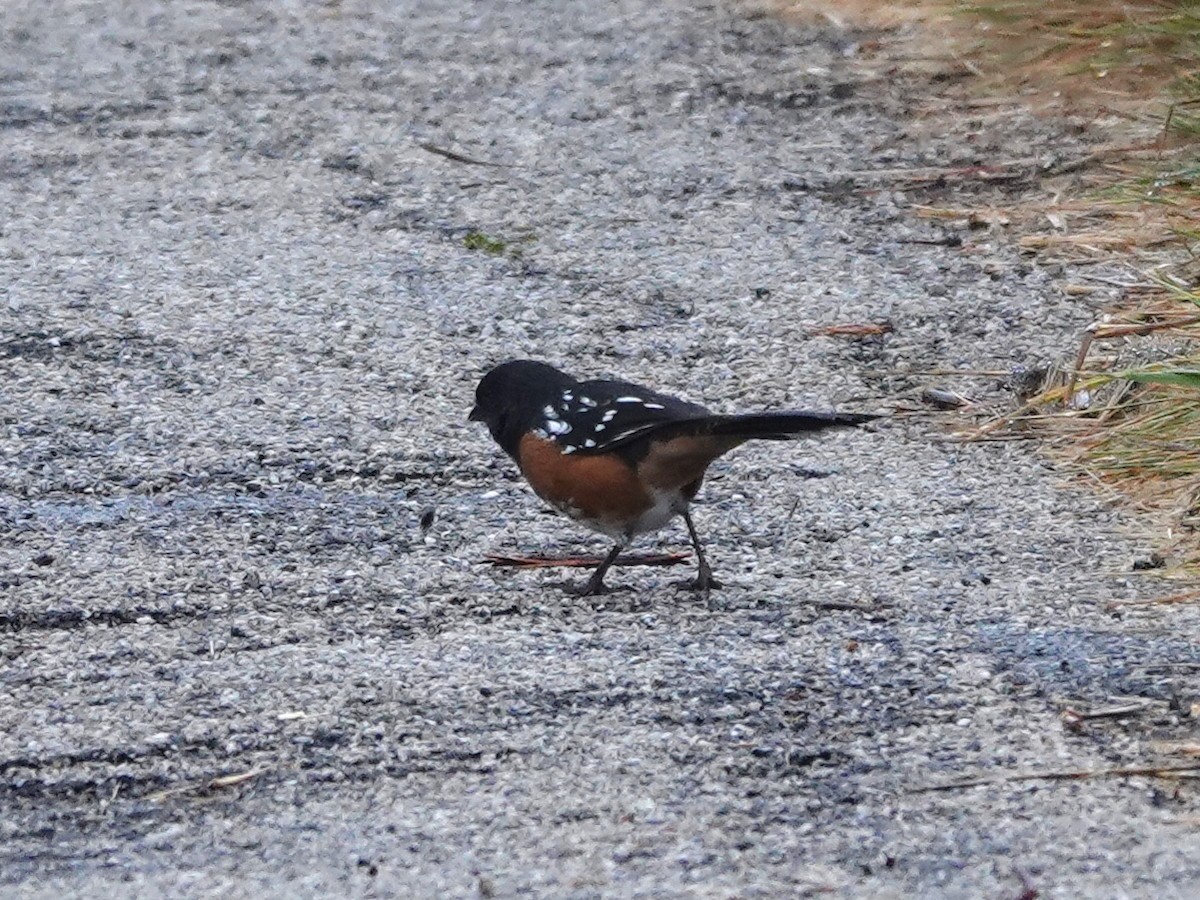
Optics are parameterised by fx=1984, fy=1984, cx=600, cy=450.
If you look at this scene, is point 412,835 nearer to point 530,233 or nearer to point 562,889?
point 562,889

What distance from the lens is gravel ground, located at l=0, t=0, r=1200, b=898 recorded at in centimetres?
317

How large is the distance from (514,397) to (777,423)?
3.32ft

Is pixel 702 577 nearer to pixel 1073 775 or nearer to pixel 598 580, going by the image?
pixel 598 580

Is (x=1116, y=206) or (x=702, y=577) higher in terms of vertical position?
(x=702, y=577)

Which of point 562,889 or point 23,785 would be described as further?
point 23,785

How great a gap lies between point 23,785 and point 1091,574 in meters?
2.21

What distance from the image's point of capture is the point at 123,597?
4188 mm

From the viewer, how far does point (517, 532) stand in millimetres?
4684

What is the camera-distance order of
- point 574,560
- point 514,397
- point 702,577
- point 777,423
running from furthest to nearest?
point 514,397 < point 574,560 < point 702,577 < point 777,423

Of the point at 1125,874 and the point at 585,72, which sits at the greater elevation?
the point at 1125,874

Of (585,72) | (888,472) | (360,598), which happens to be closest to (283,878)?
(360,598)

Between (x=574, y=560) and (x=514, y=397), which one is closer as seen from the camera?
(x=574, y=560)

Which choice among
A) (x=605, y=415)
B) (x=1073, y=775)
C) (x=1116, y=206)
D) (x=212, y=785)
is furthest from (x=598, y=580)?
(x=1116, y=206)

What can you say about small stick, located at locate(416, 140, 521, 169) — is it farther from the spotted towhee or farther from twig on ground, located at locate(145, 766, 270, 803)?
twig on ground, located at locate(145, 766, 270, 803)
